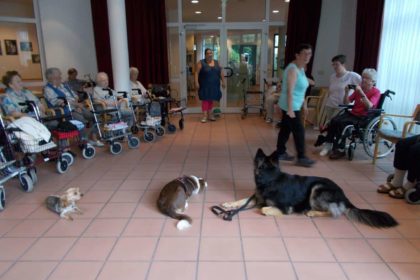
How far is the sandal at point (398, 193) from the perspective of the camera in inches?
110

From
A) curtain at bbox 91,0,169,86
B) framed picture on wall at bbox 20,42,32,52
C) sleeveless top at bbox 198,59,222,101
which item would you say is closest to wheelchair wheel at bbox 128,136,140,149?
sleeveless top at bbox 198,59,222,101

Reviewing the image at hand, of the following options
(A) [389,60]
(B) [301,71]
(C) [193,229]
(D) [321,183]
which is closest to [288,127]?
(B) [301,71]

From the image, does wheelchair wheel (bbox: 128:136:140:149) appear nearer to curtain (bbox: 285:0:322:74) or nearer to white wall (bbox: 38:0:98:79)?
white wall (bbox: 38:0:98:79)

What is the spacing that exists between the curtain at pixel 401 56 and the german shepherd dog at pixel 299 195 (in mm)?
2207

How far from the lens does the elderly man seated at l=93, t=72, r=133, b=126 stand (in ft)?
15.3

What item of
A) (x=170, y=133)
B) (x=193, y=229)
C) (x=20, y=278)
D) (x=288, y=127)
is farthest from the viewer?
(x=170, y=133)

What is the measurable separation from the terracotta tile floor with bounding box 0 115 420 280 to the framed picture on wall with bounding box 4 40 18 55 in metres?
4.18

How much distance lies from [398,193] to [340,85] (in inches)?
79.5

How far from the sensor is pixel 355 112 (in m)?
3.99

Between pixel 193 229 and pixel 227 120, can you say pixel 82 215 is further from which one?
pixel 227 120

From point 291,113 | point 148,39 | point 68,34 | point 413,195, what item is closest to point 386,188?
point 413,195

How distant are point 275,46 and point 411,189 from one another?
5.24m

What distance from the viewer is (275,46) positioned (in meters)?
7.25

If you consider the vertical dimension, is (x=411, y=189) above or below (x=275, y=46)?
below
